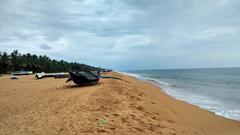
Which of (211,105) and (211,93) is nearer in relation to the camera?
(211,105)

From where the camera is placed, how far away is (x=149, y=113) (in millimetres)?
8352

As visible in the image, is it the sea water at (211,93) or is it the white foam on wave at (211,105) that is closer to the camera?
the white foam on wave at (211,105)

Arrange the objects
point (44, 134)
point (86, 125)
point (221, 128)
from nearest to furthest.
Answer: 1. point (44, 134)
2. point (86, 125)
3. point (221, 128)

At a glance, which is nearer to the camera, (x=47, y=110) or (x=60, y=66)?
(x=47, y=110)

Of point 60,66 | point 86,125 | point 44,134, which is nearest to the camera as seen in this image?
point 44,134

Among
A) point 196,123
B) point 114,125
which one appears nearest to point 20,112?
point 114,125

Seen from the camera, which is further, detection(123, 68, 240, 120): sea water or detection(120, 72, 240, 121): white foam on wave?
detection(123, 68, 240, 120): sea water

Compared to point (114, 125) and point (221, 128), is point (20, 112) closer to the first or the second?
point (114, 125)

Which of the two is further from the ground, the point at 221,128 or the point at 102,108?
the point at 102,108

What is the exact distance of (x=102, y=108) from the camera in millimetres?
8211

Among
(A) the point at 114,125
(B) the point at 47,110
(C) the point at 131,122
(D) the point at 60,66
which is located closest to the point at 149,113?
(C) the point at 131,122

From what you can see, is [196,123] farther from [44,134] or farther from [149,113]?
[44,134]

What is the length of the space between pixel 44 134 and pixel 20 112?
3.57m

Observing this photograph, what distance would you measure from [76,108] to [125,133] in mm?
3151
